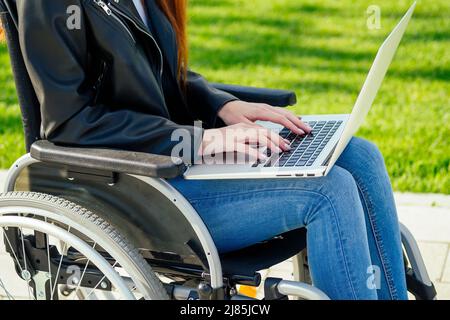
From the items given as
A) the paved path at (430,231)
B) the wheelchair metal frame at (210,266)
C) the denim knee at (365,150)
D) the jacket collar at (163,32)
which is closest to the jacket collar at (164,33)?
the jacket collar at (163,32)

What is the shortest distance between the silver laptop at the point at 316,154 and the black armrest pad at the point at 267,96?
1.06ft

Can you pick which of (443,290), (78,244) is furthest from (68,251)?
(443,290)

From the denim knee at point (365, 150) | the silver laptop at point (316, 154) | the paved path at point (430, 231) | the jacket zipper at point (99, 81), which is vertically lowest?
the paved path at point (430, 231)

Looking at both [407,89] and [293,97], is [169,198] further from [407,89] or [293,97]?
[407,89]

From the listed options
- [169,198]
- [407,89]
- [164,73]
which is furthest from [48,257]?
[407,89]

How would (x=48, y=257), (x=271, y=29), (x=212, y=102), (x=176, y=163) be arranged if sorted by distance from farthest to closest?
(x=271, y=29) < (x=212, y=102) < (x=48, y=257) < (x=176, y=163)

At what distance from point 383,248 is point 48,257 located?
875mm

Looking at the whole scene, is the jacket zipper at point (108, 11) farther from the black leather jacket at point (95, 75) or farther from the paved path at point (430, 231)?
the paved path at point (430, 231)

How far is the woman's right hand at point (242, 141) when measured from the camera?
221cm

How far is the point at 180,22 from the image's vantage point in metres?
2.57

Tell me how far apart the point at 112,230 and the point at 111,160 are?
0.18 m

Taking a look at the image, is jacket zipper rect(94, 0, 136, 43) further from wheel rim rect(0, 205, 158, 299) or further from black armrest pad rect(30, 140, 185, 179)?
wheel rim rect(0, 205, 158, 299)

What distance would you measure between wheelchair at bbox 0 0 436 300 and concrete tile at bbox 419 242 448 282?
0.96m

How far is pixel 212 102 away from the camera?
8.58 feet
